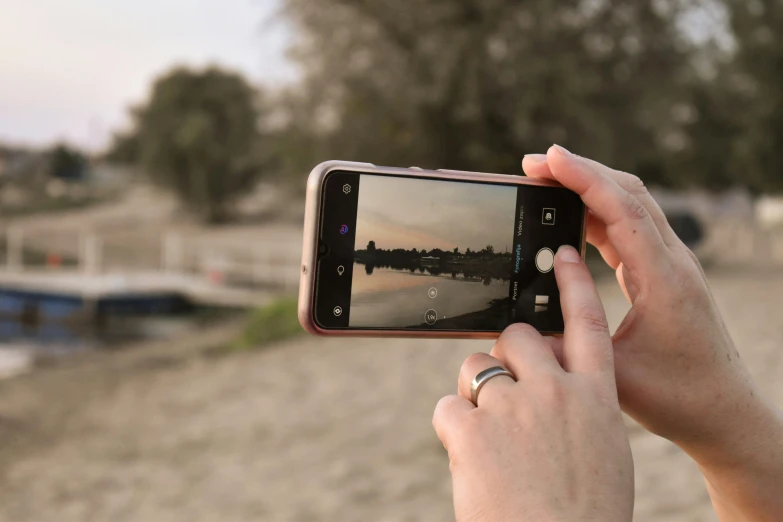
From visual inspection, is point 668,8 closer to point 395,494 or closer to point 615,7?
point 615,7

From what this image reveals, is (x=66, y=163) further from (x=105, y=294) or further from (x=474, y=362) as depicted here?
(x=474, y=362)

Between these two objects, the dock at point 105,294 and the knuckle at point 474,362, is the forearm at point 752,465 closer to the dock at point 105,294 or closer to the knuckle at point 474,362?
the knuckle at point 474,362

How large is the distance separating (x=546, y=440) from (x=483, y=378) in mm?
117

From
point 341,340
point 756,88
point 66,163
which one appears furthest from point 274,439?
point 66,163

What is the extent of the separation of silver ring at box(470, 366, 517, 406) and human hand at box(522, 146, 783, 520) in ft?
0.81

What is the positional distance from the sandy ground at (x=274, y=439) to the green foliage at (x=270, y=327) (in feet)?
1.84

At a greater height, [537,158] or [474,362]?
[537,158]

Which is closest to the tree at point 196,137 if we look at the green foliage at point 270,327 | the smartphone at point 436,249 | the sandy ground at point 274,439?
the green foliage at point 270,327

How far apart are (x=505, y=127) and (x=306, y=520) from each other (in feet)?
25.3

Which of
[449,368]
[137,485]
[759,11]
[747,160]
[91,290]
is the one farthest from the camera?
[747,160]

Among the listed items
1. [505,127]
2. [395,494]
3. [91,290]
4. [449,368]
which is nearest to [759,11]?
[505,127]

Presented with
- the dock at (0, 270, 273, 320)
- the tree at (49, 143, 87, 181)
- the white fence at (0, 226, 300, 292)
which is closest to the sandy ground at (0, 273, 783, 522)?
the dock at (0, 270, 273, 320)

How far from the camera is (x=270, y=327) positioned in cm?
1038

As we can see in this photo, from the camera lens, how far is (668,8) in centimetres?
1050
